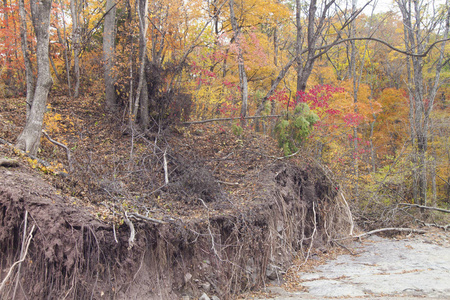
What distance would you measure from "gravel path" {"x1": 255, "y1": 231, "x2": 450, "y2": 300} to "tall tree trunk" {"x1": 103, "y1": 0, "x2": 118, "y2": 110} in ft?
25.9

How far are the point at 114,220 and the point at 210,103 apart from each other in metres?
10.2

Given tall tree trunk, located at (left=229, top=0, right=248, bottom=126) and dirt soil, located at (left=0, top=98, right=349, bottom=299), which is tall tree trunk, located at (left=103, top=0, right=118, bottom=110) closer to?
dirt soil, located at (left=0, top=98, right=349, bottom=299)

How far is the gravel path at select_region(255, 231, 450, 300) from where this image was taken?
6.32 meters

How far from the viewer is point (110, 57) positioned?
1048cm

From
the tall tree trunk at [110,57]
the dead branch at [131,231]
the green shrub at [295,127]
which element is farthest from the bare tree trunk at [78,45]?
the dead branch at [131,231]

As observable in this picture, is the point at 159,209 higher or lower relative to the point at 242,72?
lower

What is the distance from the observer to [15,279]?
4344mm

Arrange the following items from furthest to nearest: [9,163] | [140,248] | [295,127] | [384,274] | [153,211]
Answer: [295,127], [384,274], [153,211], [9,163], [140,248]

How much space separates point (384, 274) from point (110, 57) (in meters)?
10.1

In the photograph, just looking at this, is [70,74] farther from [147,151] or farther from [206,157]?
[206,157]

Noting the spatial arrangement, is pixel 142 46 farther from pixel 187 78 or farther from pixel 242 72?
pixel 242 72

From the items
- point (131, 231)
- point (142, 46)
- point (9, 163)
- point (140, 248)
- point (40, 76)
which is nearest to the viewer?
point (131, 231)

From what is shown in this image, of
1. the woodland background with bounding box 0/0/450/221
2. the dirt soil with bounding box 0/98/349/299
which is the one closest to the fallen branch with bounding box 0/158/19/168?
the dirt soil with bounding box 0/98/349/299

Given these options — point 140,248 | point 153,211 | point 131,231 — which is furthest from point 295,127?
point 131,231
